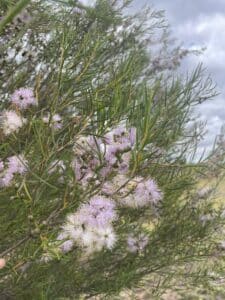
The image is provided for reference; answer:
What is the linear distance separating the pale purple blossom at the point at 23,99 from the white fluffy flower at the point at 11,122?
0.22ft

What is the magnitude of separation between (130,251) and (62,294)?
667 mm

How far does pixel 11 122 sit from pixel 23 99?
158mm

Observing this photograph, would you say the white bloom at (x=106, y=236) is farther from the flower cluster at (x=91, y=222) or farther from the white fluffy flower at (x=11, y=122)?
the white fluffy flower at (x=11, y=122)

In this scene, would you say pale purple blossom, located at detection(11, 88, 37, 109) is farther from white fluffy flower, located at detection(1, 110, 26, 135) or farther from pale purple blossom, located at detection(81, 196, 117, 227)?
pale purple blossom, located at detection(81, 196, 117, 227)

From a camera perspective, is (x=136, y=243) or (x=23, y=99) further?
(x=136, y=243)

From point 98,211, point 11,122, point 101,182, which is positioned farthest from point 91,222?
point 11,122

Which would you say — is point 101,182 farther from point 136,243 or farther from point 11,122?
point 136,243

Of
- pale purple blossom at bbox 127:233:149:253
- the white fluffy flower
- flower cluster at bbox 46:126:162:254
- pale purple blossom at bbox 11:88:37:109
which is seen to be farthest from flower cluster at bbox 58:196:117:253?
pale purple blossom at bbox 127:233:149:253

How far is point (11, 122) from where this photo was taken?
2611 mm

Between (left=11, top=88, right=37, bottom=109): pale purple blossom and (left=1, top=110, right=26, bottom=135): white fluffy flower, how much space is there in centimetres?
7

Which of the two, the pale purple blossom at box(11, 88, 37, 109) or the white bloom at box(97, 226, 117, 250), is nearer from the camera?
the white bloom at box(97, 226, 117, 250)

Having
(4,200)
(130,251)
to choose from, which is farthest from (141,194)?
(130,251)

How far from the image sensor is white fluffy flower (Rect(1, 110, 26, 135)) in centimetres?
260

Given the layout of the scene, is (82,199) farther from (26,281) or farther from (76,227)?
(26,281)
